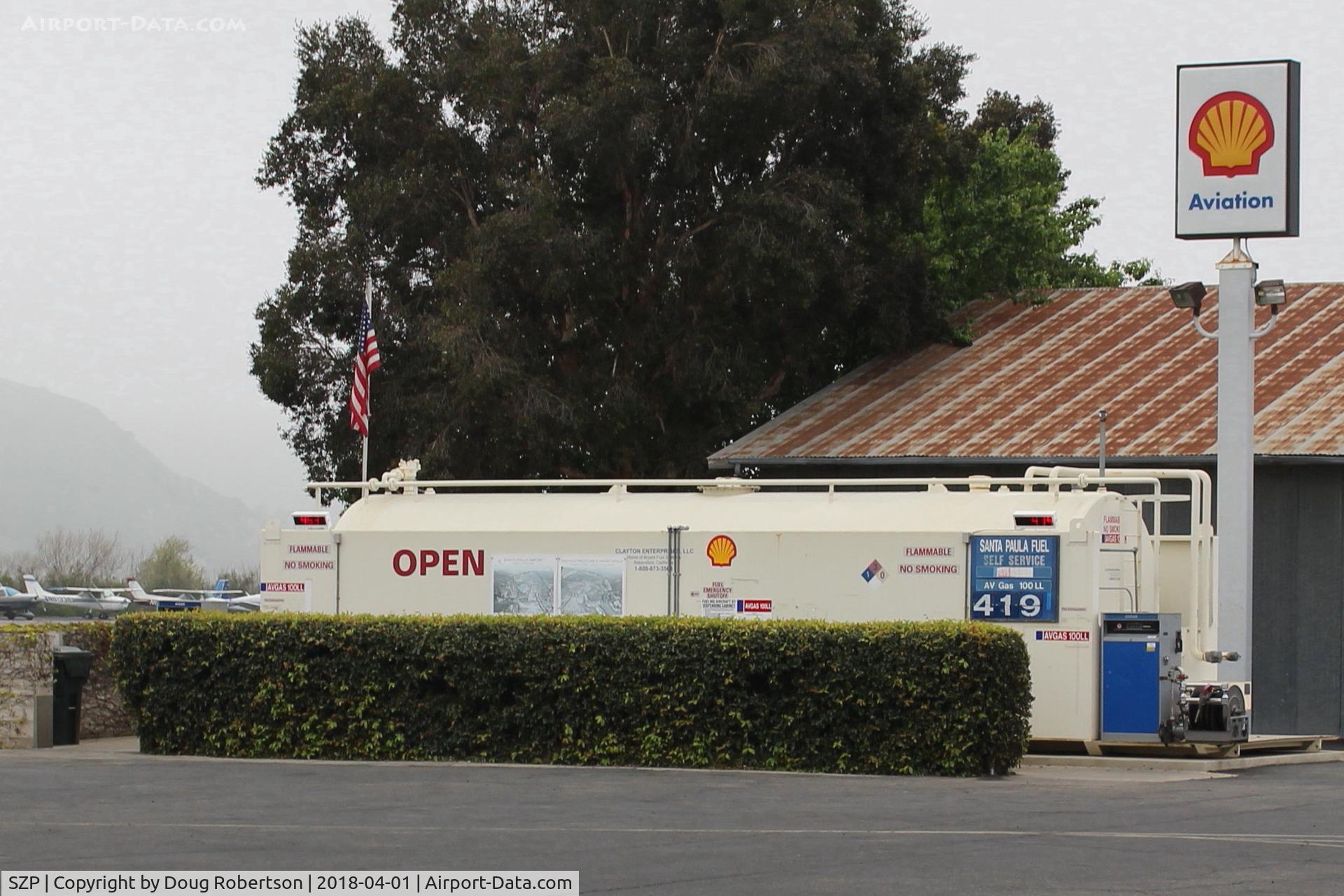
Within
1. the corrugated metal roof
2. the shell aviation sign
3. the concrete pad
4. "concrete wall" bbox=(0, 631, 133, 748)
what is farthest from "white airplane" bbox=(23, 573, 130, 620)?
the concrete pad

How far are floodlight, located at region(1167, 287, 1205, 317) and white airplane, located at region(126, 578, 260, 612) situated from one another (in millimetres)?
46365

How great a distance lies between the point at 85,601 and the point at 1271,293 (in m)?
70.5

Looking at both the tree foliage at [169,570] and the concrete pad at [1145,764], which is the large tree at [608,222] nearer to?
the concrete pad at [1145,764]

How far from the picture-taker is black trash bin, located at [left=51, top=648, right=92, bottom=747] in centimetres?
1952

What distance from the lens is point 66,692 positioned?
1958cm

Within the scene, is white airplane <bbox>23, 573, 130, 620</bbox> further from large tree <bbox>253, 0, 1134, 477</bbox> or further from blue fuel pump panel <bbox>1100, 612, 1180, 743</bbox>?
blue fuel pump panel <bbox>1100, 612, 1180, 743</bbox>

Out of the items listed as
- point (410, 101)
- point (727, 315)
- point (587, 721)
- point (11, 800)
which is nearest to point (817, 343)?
point (727, 315)

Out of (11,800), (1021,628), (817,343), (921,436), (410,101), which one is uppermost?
(410,101)

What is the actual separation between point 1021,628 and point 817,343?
14729mm

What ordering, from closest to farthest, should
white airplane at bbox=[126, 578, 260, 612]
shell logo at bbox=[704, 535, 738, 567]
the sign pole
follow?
shell logo at bbox=[704, 535, 738, 567]
the sign pole
white airplane at bbox=[126, 578, 260, 612]

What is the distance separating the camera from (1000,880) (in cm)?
1008

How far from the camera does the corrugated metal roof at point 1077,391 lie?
82.9 ft

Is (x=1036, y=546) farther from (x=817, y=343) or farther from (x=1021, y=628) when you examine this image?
(x=817, y=343)

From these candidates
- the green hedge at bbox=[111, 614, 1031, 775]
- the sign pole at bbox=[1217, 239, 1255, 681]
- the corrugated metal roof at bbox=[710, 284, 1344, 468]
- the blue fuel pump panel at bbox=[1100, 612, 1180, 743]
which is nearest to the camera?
the green hedge at bbox=[111, 614, 1031, 775]
